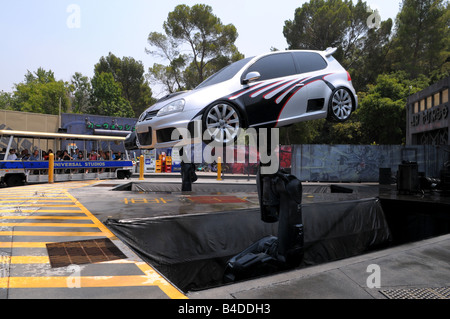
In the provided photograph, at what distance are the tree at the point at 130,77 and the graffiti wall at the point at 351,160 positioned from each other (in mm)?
45623

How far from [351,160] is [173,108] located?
1933cm

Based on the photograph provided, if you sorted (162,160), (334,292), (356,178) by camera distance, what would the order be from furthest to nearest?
(162,160), (356,178), (334,292)

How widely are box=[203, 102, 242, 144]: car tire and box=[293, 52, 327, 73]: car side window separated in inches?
36.8

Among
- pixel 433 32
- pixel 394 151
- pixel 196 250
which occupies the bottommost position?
pixel 196 250

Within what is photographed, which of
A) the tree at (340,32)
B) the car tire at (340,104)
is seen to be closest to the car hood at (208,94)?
the car tire at (340,104)

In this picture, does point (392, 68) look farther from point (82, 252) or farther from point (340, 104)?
point (82, 252)

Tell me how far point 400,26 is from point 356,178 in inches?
1002

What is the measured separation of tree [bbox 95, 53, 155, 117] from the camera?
199 ft
